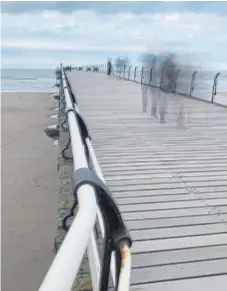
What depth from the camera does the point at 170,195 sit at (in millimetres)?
4258

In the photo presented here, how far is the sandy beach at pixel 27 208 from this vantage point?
582cm

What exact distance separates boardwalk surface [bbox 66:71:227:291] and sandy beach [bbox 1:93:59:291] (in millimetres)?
1503

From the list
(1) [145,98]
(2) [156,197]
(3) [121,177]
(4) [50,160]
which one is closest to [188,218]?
(2) [156,197]

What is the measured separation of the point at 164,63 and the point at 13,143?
7.65 metres

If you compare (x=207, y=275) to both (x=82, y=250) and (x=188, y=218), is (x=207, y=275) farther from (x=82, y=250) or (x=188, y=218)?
(x=82, y=250)

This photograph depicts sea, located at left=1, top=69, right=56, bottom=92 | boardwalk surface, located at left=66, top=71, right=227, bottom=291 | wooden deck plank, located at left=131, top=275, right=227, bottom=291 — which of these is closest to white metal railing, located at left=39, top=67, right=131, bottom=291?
wooden deck plank, located at left=131, top=275, right=227, bottom=291

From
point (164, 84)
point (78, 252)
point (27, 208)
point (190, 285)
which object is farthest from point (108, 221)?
point (164, 84)

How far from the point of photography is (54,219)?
7.51 m

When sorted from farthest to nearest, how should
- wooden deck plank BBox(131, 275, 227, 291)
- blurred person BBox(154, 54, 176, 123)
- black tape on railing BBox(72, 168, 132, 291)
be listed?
blurred person BBox(154, 54, 176, 123) < wooden deck plank BBox(131, 275, 227, 291) < black tape on railing BBox(72, 168, 132, 291)

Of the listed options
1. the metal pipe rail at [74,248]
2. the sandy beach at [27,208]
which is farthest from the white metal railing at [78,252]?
the sandy beach at [27,208]

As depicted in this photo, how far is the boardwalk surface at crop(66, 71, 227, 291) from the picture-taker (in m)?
2.92

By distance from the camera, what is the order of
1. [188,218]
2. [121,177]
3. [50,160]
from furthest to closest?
1. [50,160]
2. [121,177]
3. [188,218]

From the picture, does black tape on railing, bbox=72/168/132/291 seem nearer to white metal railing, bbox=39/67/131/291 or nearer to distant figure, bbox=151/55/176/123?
white metal railing, bbox=39/67/131/291

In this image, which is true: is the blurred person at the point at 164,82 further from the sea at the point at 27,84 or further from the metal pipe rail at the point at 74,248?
the sea at the point at 27,84
